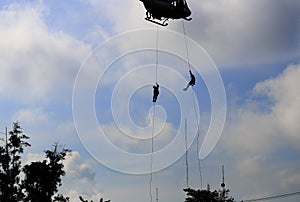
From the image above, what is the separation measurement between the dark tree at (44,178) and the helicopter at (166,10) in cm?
4253

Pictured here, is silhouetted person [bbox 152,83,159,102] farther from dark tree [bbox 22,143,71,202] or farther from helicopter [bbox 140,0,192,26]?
dark tree [bbox 22,143,71,202]

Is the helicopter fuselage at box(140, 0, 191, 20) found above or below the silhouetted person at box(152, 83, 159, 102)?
above

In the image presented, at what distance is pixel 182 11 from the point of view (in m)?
32.6

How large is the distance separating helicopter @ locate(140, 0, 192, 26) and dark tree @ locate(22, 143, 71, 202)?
4253cm

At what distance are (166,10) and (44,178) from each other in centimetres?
4446

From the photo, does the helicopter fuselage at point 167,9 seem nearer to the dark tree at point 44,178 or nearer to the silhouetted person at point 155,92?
the silhouetted person at point 155,92

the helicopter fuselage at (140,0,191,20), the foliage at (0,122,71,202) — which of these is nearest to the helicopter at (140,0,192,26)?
the helicopter fuselage at (140,0,191,20)

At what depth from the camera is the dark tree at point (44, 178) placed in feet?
230

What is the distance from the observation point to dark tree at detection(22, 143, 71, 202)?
230ft

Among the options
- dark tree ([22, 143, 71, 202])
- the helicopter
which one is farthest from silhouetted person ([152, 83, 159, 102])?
dark tree ([22, 143, 71, 202])

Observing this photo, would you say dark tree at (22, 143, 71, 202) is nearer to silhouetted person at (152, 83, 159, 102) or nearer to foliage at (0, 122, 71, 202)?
foliage at (0, 122, 71, 202)

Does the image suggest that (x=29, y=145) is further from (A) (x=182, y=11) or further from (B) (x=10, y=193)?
(A) (x=182, y=11)

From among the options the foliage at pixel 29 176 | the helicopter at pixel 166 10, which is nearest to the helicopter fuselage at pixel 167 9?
the helicopter at pixel 166 10

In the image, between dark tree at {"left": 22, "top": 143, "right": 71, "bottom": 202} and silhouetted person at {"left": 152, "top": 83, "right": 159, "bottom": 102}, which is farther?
dark tree at {"left": 22, "top": 143, "right": 71, "bottom": 202}
